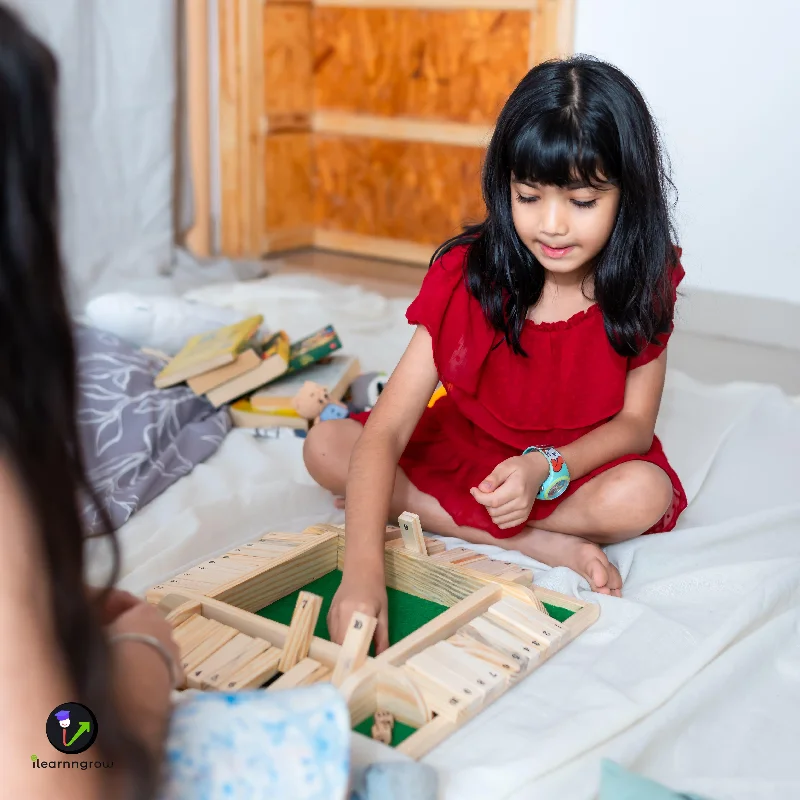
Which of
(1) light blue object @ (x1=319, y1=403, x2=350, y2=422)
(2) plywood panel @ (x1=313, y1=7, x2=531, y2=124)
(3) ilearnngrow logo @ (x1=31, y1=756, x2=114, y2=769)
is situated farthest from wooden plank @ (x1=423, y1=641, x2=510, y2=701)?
(2) plywood panel @ (x1=313, y1=7, x2=531, y2=124)

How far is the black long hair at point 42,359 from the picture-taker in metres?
0.42

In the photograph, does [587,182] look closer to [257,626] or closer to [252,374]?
[257,626]

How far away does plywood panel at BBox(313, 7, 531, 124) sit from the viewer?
110 inches

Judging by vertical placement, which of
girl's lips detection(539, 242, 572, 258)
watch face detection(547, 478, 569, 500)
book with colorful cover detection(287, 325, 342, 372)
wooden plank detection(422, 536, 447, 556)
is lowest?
wooden plank detection(422, 536, 447, 556)

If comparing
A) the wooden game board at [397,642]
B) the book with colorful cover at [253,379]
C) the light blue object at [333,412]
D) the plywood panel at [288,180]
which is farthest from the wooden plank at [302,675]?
the plywood panel at [288,180]

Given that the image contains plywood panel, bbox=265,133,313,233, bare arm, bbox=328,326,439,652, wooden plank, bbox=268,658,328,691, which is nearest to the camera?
wooden plank, bbox=268,658,328,691

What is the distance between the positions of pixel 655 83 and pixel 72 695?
7.16 feet

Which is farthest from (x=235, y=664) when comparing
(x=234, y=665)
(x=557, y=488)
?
(x=557, y=488)

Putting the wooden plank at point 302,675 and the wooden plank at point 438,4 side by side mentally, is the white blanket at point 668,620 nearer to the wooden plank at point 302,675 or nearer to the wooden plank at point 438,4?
the wooden plank at point 302,675

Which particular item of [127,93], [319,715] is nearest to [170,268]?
[127,93]

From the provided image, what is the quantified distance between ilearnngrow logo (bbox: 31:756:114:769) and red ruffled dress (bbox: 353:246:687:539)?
697mm

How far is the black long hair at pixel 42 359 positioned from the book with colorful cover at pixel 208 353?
1.06 meters

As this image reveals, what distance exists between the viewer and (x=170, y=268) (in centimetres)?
271

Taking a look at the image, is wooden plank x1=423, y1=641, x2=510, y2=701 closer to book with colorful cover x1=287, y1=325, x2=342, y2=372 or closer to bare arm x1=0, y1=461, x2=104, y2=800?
bare arm x1=0, y1=461, x2=104, y2=800
